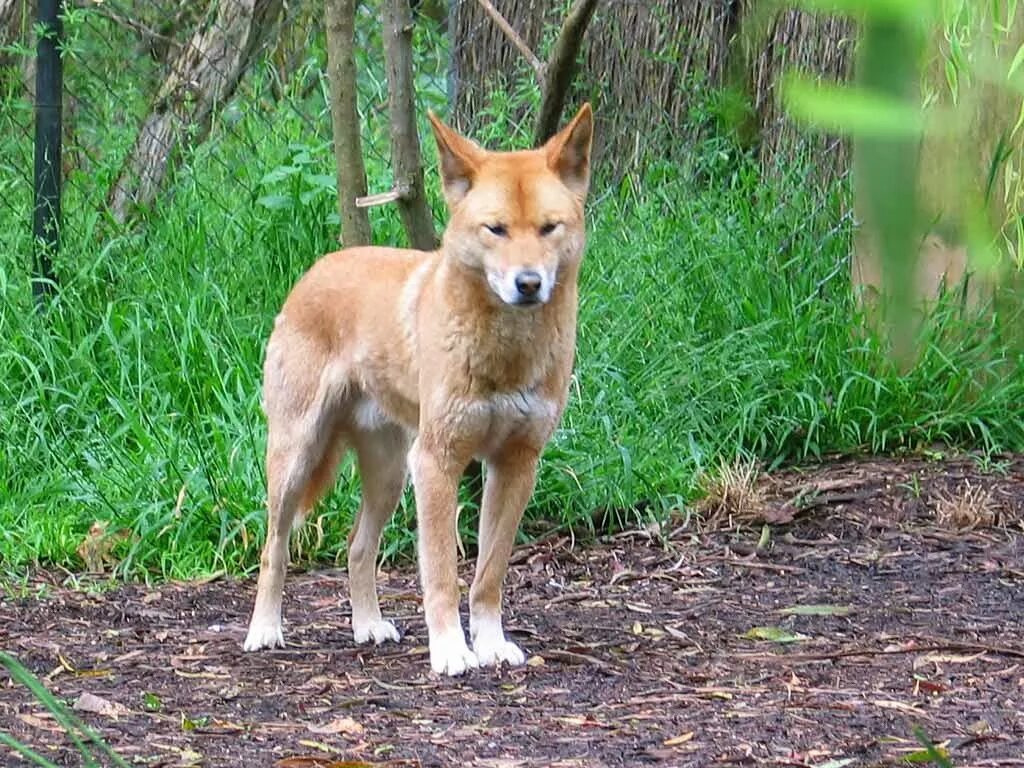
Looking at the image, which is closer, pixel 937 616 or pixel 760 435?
pixel 937 616

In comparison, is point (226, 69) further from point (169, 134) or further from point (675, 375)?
point (675, 375)

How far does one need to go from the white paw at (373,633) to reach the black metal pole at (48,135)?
8.83 ft

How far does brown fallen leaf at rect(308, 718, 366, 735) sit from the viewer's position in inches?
132

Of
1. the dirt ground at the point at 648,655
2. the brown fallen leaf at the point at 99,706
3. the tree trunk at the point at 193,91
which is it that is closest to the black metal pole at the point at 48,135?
the tree trunk at the point at 193,91

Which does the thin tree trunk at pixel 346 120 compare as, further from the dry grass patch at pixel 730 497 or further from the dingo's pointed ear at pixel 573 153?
the dry grass patch at pixel 730 497

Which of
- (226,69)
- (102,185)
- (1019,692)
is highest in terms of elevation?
(226,69)

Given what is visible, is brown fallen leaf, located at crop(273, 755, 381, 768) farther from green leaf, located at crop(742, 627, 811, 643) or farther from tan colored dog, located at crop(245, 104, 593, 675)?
green leaf, located at crop(742, 627, 811, 643)

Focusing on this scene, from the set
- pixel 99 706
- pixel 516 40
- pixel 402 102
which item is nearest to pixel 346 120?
pixel 402 102

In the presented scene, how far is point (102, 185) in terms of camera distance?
686 cm

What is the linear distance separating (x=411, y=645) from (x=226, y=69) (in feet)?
12.7

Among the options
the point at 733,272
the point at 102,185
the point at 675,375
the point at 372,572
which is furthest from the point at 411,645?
the point at 102,185

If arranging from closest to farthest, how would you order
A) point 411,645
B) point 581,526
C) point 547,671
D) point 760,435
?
point 547,671, point 411,645, point 581,526, point 760,435

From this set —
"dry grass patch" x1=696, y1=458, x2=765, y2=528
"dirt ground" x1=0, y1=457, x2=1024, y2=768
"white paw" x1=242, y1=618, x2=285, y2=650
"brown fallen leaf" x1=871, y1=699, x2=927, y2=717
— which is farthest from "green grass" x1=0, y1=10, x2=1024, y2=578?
"brown fallen leaf" x1=871, y1=699, x2=927, y2=717

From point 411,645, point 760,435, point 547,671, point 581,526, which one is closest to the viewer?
point 547,671
